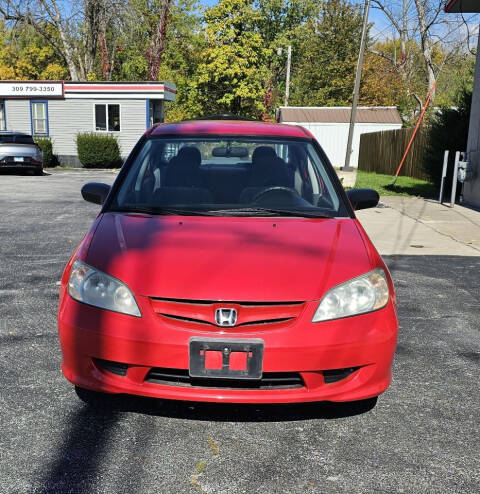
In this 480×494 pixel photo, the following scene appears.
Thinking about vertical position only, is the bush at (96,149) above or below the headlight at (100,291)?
below

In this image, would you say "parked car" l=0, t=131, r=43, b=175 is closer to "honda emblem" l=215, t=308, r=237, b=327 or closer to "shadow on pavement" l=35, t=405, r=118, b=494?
"shadow on pavement" l=35, t=405, r=118, b=494

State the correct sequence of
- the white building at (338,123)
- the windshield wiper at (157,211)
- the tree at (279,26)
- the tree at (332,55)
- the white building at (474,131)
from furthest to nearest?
1. the tree at (279,26)
2. the tree at (332,55)
3. the white building at (338,123)
4. the white building at (474,131)
5. the windshield wiper at (157,211)

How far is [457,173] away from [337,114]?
2633 centimetres

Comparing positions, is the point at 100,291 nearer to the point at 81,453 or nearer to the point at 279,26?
the point at 81,453

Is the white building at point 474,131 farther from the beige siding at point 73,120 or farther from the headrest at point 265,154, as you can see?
the beige siding at point 73,120

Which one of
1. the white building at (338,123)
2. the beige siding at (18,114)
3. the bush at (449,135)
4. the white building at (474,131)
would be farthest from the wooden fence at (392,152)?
the beige siding at (18,114)

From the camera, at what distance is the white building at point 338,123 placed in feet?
123

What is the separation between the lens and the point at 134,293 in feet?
8.87

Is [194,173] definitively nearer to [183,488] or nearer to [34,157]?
[183,488]

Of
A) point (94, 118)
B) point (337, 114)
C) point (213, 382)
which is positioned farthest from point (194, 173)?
point (337, 114)

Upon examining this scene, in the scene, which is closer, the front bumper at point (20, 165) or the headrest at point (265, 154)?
the headrest at point (265, 154)

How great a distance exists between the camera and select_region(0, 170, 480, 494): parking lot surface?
248cm

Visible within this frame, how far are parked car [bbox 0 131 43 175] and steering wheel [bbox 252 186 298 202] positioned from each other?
18641mm

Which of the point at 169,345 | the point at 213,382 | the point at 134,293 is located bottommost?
the point at 213,382
